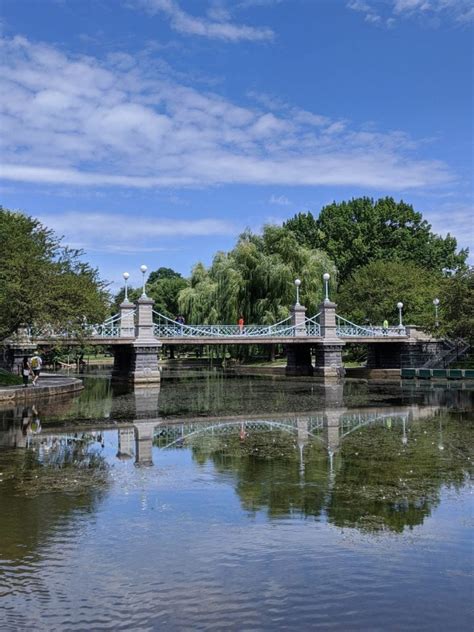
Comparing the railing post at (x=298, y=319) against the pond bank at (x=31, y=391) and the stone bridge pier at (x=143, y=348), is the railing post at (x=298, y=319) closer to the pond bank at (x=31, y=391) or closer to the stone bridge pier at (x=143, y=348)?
the stone bridge pier at (x=143, y=348)

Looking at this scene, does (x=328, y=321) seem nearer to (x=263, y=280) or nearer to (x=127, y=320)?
(x=263, y=280)

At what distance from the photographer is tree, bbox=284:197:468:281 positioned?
58219 mm

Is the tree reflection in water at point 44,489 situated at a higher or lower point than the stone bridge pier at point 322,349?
lower

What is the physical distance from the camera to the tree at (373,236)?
58.2 metres

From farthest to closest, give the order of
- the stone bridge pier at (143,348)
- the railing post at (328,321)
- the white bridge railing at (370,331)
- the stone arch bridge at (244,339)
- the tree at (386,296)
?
1. the tree at (386,296)
2. the white bridge railing at (370,331)
3. the railing post at (328,321)
4. the stone bridge pier at (143,348)
5. the stone arch bridge at (244,339)

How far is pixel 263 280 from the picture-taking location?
45.4 metres

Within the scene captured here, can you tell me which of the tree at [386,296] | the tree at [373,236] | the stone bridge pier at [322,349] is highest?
the tree at [373,236]

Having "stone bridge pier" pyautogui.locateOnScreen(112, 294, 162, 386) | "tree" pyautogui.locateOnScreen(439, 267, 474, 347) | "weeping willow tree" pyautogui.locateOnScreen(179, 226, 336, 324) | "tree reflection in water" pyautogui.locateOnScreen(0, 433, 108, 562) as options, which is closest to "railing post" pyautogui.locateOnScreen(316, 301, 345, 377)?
"weeping willow tree" pyautogui.locateOnScreen(179, 226, 336, 324)

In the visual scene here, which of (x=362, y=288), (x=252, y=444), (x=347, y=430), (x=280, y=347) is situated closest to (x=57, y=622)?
(x=252, y=444)

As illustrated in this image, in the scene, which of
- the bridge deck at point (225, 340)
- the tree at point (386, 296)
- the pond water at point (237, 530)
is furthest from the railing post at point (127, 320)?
the pond water at point (237, 530)

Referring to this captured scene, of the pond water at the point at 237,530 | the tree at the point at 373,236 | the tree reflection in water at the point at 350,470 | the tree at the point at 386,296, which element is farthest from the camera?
the tree at the point at 373,236

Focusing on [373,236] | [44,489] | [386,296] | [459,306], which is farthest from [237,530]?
[373,236]

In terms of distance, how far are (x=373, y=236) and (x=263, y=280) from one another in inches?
710

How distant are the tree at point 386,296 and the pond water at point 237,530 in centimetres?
3321
